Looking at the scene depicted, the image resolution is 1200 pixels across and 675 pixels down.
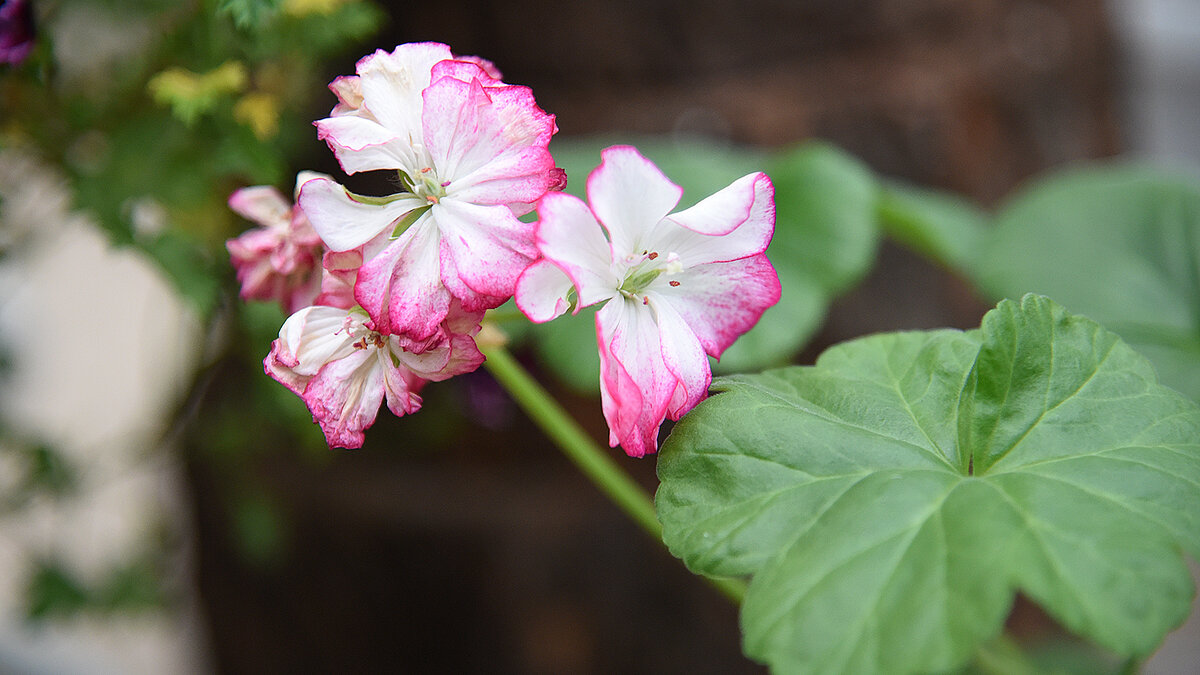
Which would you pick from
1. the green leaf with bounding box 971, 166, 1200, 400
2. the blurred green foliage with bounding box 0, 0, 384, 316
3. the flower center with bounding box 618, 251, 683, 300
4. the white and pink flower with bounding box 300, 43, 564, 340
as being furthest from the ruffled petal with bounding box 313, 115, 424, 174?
the green leaf with bounding box 971, 166, 1200, 400

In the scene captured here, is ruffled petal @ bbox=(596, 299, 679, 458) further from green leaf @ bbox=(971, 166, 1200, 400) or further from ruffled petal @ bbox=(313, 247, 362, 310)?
green leaf @ bbox=(971, 166, 1200, 400)

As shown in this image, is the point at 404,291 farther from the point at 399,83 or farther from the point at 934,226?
the point at 934,226

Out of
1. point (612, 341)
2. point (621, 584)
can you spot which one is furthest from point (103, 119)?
point (621, 584)

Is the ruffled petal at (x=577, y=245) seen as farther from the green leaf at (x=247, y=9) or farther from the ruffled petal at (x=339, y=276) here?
the green leaf at (x=247, y=9)

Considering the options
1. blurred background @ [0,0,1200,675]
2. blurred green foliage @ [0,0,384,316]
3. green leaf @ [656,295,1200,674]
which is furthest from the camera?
blurred background @ [0,0,1200,675]

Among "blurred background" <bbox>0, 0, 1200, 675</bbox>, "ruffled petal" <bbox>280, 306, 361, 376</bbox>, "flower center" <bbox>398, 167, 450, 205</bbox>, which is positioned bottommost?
"blurred background" <bbox>0, 0, 1200, 675</bbox>
